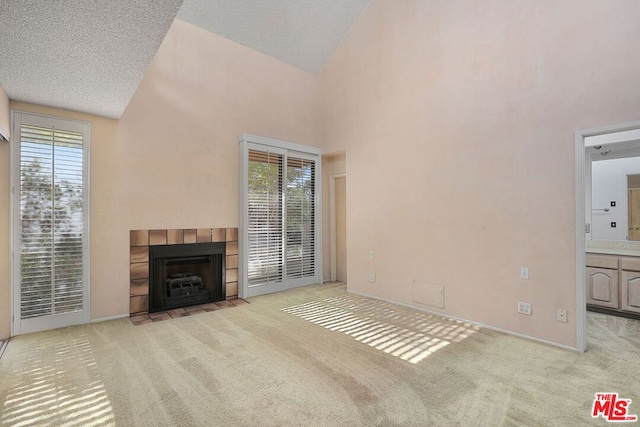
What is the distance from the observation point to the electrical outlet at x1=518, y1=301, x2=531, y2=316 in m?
3.31

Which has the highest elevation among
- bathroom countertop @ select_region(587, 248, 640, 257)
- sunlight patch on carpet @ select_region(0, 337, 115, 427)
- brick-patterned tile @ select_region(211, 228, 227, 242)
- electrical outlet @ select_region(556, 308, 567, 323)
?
brick-patterned tile @ select_region(211, 228, 227, 242)

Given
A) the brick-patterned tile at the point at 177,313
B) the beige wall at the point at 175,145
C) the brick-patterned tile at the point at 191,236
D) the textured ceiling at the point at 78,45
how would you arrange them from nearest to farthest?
1. the textured ceiling at the point at 78,45
2. the beige wall at the point at 175,145
3. the brick-patterned tile at the point at 177,313
4. the brick-patterned tile at the point at 191,236

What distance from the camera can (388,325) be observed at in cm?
374

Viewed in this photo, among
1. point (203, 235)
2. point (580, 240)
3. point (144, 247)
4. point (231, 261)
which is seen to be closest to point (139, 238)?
point (144, 247)

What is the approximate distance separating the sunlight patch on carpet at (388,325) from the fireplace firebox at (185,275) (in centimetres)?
132

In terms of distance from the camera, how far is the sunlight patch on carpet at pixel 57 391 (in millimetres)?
2018

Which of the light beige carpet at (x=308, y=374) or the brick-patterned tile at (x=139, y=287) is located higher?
the brick-patterned tile at (x=139, y=287)

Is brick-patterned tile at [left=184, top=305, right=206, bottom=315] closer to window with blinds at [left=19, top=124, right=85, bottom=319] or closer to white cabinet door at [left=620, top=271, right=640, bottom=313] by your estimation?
window with blinds at [left=19, top=124, right=85, bottom=319]

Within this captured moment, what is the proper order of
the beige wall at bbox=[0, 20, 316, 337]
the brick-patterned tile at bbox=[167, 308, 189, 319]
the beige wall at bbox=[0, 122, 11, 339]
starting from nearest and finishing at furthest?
the beige wall at bbox=[0, 122, 11, 339]
the beige wall at bbox=[0, 20, 316, 337]
the brick-patterned tile at bbox=[167, 308, 189, 319]

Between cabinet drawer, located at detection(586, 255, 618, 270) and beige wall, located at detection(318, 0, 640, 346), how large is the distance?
160 centimetres

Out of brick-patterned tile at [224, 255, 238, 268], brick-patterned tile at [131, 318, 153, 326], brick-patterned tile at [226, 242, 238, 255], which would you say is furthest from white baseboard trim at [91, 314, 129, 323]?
brick-patterned tile at [226, 242, 238, 255]

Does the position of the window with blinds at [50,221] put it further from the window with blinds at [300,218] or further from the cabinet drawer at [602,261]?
the cabinet drawer at [602,261]
